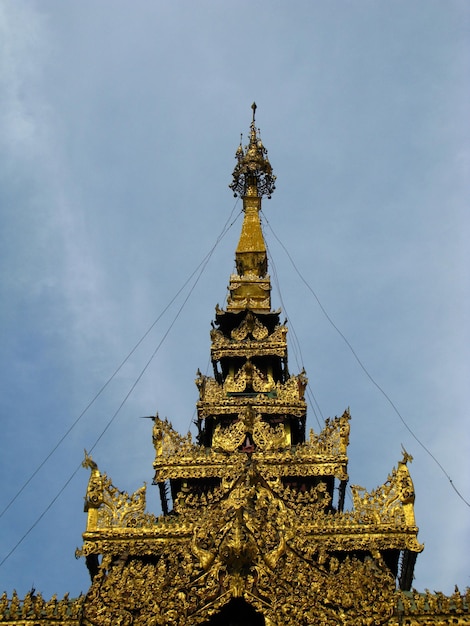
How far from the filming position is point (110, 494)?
16094 mm

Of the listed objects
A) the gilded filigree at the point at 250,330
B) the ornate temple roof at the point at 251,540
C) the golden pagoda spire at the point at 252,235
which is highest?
the golden pagoda spire at the point at 252,235

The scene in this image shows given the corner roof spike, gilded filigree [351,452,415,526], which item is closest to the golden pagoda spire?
the corner roof spike

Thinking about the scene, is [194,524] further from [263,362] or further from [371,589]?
[263,362]

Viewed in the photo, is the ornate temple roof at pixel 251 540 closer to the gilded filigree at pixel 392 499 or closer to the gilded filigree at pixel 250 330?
the gilded filigree at pixel 392 499

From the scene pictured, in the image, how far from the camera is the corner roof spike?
29.9m

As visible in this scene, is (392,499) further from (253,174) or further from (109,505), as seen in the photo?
(253,174)

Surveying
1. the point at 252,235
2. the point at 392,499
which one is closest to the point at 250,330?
the point at 252,235

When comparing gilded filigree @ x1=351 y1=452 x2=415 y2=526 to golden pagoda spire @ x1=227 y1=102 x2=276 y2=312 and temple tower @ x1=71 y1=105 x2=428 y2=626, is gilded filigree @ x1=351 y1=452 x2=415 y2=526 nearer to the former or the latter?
temple tower @ x1=71 y1=105 x2=428 y2=626

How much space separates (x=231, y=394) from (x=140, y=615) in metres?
9.19

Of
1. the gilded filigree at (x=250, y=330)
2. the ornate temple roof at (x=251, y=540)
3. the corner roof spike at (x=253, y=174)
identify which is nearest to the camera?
the ornate temple roof at (x=251, y=540)

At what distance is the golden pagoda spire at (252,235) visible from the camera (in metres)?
25.5

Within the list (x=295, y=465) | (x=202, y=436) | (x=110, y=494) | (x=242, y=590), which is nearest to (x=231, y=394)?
(x=202, y=436)

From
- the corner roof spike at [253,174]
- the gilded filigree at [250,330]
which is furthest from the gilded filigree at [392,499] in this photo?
the corner roof spike at [253,174]

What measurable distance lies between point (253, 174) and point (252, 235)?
10.6 ft
